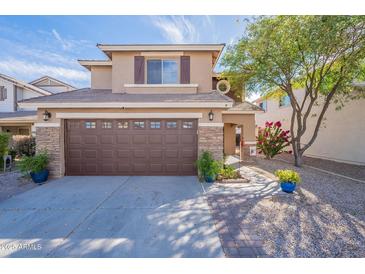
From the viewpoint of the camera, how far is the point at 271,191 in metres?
5.58

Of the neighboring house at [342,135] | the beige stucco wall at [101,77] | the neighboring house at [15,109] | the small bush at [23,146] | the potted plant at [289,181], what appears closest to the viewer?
the potted plant at [289,181]

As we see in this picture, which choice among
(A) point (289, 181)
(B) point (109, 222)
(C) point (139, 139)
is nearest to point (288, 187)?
(A) point (289, 181)

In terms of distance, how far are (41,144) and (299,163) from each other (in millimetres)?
12183

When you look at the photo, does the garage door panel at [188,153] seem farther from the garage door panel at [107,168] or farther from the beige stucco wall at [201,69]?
the beige stucco wall at [201,69]

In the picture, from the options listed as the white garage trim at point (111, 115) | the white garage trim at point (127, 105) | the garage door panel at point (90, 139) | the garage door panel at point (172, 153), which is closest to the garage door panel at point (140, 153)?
the garage door panel at point (172, 153)

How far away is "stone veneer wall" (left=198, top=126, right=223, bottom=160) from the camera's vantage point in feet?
23.2

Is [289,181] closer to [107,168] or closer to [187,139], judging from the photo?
[187,139]

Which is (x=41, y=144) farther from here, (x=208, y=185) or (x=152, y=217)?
(x=208, y=185)

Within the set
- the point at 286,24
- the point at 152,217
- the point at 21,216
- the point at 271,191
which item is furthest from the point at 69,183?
the point at 286,24

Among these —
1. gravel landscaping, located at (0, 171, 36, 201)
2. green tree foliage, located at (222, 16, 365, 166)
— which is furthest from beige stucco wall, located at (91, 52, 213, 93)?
gravel landscaping, located at (0, 171, 36, 201)

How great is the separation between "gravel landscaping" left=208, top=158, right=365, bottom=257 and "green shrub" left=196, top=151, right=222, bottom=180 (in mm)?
551

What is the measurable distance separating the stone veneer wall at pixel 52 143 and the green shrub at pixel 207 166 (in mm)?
5629

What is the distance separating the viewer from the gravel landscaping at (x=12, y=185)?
18.5 feet

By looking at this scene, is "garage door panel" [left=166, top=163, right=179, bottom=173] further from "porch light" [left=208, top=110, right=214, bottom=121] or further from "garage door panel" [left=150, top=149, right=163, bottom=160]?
"porch light" [left=208, top=110, right=214, bottom=121]
